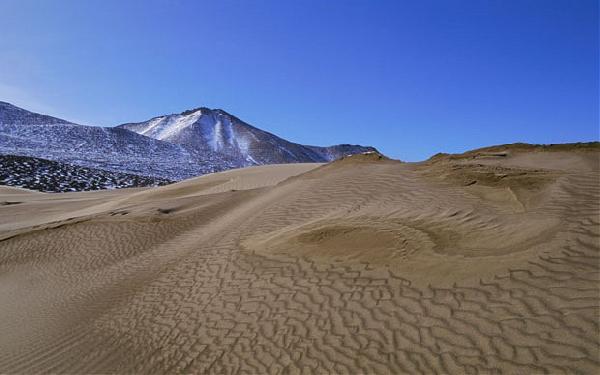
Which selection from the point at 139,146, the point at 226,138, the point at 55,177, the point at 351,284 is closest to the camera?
the point at 351,284

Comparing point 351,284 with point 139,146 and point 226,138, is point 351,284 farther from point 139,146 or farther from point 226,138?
point 226,138

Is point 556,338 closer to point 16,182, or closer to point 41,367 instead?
point 41,367

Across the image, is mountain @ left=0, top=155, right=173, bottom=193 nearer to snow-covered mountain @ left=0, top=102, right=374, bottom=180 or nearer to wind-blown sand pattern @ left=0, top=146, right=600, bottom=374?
snow-covered mountain @ left=0, top=102, right=374, bottom=180

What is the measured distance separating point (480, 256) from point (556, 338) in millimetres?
1583

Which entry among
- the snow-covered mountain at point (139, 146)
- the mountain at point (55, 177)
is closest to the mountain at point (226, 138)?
the snow-covered mountain at point (139, 146)

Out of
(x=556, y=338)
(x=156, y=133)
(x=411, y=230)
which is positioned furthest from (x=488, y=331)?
(x=156, y=133)

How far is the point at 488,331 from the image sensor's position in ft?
12.8

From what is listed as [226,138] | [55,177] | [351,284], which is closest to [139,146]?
[55,177]

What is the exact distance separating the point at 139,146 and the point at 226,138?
3962 centimetres

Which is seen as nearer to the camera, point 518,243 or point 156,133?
point 518,243

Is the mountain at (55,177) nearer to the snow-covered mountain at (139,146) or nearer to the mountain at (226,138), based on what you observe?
the snow-covered mountain at (139,146)

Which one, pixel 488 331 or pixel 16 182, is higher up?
pixel 16 182

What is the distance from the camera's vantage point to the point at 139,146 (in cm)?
6606

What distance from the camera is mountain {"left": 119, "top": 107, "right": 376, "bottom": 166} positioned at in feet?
303
